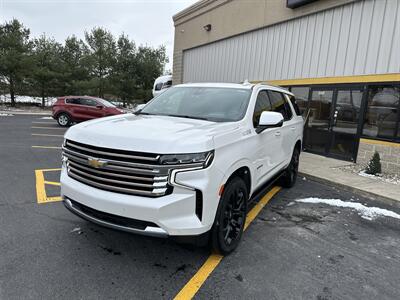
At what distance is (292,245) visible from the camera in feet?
11.8

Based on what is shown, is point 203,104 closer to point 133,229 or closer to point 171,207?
point 171,207

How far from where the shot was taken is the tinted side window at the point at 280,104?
4727 mm

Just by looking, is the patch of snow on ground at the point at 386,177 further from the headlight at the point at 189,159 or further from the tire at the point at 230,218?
the headlight at the point at 189,159

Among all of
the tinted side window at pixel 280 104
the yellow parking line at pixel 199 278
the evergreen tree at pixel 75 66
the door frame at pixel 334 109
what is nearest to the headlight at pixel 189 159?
the yellow parking line at pixel 199 278

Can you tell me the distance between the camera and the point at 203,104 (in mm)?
3961

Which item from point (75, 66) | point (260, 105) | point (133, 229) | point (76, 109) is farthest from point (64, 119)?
point (75, 66)

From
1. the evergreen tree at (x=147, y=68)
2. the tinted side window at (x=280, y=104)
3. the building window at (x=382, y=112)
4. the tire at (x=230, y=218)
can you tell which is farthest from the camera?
the evergreen tree at (x=147, y=68)

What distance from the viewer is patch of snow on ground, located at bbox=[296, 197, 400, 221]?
4.86 m

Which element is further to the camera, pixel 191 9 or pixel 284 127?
pixel 191 9

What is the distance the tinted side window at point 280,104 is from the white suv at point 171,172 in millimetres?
1123

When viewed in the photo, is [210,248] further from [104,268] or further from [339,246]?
[339,246]

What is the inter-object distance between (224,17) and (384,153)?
934cm

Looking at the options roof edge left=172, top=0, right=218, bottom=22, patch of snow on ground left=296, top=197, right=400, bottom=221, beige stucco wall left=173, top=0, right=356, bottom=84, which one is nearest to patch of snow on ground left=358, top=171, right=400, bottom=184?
patch of snow on ground left=296, top=197, right=400, bottom=221

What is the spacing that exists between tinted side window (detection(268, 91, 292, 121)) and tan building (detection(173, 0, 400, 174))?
4167mm
